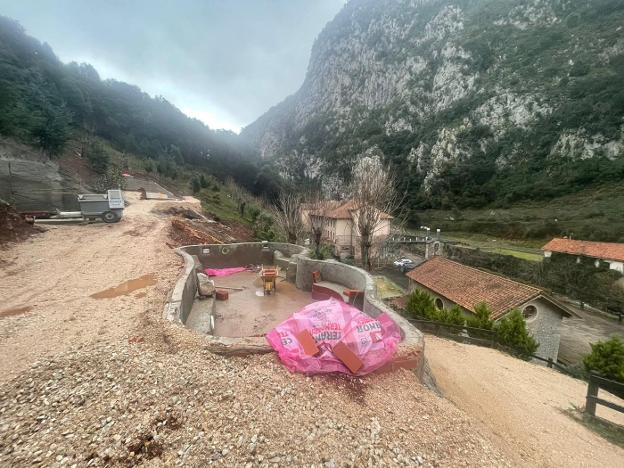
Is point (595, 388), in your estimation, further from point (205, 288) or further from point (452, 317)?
point (205, 288)

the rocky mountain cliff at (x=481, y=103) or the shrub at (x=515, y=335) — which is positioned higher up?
the rocky mountain cliff at (x=481, y=103)

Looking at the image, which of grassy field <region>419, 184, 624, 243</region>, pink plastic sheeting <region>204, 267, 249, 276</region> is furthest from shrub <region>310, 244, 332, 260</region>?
grassy field <region>419, 184, 624, 243</region>

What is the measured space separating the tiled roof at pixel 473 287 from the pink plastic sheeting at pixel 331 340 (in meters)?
11.1

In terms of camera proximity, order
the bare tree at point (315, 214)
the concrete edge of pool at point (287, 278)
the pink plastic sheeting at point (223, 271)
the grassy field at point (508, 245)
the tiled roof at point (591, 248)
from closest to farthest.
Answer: the concrete edge of pool at point (287, 278) < the pink plastic sheeting at point (223, 271) < the bare tree at point (315, 214) < the tiled roof at point (591, 248) < the grassy field at point (508, 245)

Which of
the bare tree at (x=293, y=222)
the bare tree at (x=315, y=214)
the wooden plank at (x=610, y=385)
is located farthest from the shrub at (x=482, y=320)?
the bare tree at (x=293, y=222)

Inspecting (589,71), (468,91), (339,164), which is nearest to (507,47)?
(468,91)

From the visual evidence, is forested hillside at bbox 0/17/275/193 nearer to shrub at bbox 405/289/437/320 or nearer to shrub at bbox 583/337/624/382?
shrub at bbox 405/289/437/320

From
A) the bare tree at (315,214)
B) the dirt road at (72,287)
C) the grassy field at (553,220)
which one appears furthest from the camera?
the grassy field at (553,220)

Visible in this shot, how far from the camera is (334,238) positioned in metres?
34.0

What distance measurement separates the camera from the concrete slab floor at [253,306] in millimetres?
A: 7105

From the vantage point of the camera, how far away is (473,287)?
14.8 m

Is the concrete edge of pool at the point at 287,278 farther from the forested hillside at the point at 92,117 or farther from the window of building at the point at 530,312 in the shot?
the forested hillside at the point at 92,117

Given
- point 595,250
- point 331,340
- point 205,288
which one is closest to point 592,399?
point 331,340

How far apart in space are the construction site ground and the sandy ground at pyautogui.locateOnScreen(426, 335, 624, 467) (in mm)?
50
